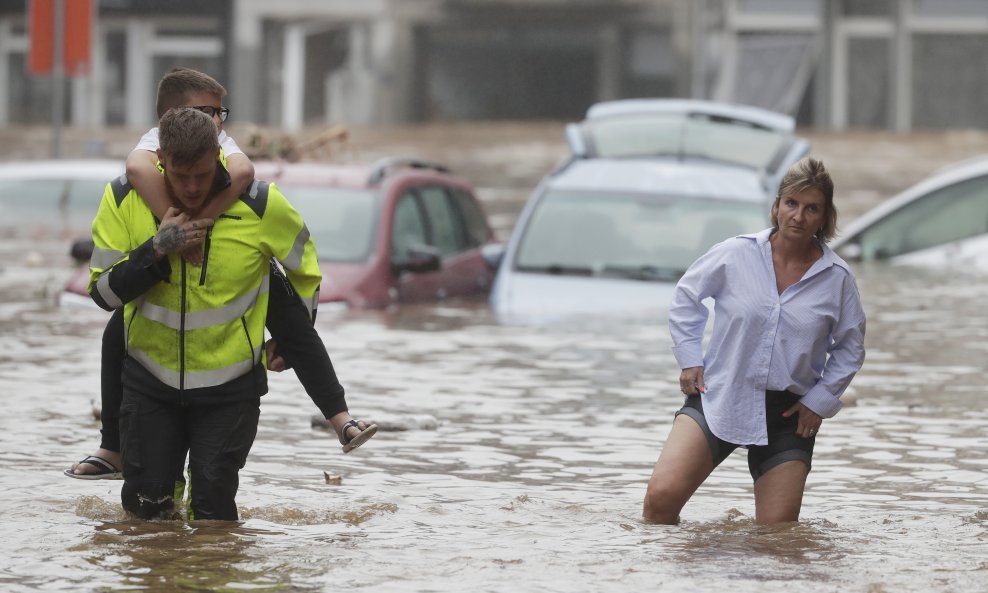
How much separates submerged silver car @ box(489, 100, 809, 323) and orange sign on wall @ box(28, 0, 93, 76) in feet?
33.5

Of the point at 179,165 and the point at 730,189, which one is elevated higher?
the point at 179,165

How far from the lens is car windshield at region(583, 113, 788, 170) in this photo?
1598 centimetres

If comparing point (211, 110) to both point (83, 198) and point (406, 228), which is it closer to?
point (406, 228)

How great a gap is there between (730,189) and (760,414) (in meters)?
8.05

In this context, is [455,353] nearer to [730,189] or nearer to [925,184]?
[730,189]

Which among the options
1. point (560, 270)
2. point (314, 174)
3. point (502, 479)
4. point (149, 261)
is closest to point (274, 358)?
point (149, 261)

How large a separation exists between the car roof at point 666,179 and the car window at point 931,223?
2.65 meters

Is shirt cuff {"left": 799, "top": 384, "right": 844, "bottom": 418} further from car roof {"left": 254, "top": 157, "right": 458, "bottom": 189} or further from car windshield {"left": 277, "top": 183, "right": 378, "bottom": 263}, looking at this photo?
car roof {"left": 254, "top": 157, "right": 458, "bottom": 189}

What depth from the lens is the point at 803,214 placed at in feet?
24.0

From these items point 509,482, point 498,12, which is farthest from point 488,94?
point 509,482

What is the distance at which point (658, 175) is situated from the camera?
1548cm

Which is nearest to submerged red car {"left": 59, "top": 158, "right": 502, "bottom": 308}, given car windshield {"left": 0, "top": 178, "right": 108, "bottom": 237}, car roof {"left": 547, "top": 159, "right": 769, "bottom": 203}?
car roof {"left": 547, "top": 159, "right": 769, "bottom": 203}

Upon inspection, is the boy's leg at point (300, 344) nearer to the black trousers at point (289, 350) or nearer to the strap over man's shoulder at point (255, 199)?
the black trousers at point (289, 350)

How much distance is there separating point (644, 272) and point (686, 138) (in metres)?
2.02
